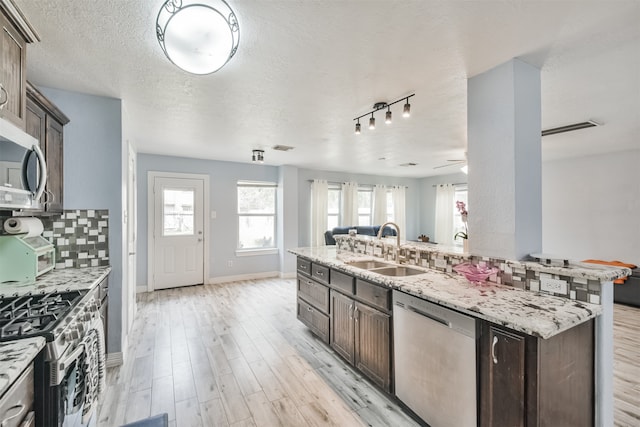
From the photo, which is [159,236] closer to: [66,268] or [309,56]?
[66,268]

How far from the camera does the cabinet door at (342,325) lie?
7.86 feet

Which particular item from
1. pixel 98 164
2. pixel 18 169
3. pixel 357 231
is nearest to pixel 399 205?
pixel 357 231

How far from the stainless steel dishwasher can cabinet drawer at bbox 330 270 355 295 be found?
1.68 ft

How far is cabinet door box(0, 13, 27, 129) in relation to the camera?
4.36ft

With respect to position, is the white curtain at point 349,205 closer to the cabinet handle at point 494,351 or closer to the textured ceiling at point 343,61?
the textured ceiling at point 343,61

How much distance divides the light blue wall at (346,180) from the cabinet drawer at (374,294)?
4.13 meters

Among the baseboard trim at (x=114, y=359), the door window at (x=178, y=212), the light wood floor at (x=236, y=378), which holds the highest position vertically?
the door window at (x=178, y=212)

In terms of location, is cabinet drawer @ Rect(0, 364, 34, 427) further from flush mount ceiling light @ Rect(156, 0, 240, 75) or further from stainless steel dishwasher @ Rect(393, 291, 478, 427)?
stainless steel dishwasher @ Rect(393, 291, 478, 427)

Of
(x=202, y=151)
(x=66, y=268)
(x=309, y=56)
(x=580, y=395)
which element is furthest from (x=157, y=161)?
(x=580, y=395)

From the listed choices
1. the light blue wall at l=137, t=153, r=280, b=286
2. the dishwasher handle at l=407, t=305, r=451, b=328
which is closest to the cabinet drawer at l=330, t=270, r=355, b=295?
the dishwasher handle at l=407, t=305, r=451, b=328

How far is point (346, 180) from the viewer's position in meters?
6.93

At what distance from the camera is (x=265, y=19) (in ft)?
4.91

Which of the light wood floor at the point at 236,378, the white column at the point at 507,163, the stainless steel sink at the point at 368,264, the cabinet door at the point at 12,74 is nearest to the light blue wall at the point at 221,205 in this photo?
the light wood floor at the point at 236,378

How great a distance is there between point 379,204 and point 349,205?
0.93 m
